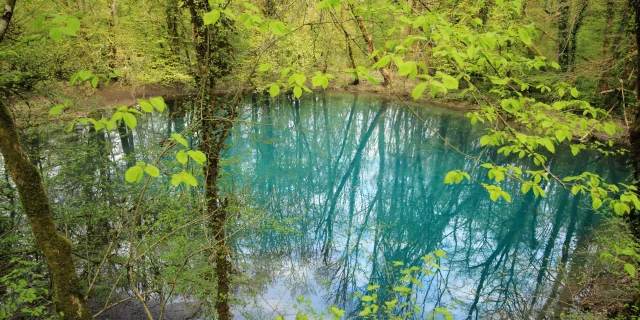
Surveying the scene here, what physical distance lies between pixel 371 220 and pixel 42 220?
9153mm

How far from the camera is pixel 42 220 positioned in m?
2.24

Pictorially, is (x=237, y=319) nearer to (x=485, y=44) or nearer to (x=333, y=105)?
(x=485, y=44)

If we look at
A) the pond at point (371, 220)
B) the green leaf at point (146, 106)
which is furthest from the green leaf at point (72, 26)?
the pond at point (371, 220)

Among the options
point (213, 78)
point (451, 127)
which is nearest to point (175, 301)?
point (213, 78)

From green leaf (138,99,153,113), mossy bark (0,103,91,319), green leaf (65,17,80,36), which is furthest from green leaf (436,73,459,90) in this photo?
mossy bark (0,103,91,319)

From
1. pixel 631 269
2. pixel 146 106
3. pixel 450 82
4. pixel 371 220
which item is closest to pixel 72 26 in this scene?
pixel 146 106

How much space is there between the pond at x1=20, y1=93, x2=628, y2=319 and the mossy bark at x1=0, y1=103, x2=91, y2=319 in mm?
1762

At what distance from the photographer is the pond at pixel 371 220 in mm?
7066

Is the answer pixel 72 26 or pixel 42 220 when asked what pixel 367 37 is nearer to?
pixel 72 26

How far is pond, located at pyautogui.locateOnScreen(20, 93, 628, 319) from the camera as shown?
23.2ft

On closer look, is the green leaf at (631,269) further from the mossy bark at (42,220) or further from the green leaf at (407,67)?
the mossy bark at (42,220)

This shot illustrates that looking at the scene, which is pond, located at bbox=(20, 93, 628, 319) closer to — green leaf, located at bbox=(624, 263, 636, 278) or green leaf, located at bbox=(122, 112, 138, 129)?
green leaf, located at bbox=(624, 263, 636, 278)

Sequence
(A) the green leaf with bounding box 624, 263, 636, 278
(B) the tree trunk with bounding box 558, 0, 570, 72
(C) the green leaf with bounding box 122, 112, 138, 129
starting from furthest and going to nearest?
(B) the tree trunk with bounding box 558, 0, 570, 72 → (A) the green leaf with bounding box 624, 263, 636, 278 → (C) the green leaf with bounding box 122, 112, 138, 129

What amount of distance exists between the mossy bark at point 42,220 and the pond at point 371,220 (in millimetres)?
1762
